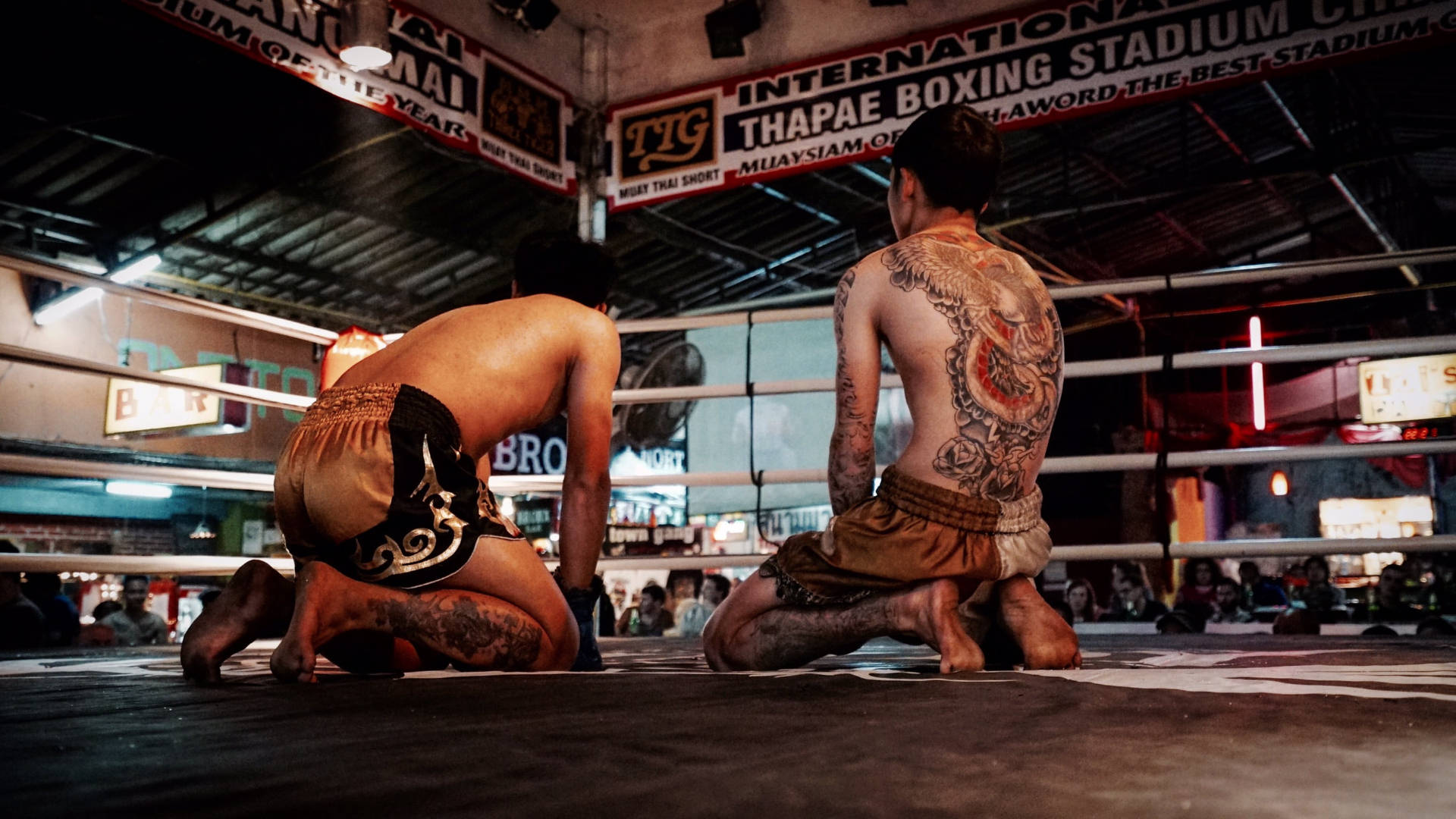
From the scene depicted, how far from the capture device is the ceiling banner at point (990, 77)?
3965 mm

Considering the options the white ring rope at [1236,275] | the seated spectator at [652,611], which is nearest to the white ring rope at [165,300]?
the white ring rope at [1236,275]

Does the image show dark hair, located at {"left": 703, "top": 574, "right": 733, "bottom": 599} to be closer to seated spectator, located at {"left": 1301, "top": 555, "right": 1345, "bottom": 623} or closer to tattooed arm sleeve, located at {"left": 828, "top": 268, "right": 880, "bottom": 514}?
seated spectator, located at {"left": 1301, "top": 555, "right": 1345, "bottom": 623}

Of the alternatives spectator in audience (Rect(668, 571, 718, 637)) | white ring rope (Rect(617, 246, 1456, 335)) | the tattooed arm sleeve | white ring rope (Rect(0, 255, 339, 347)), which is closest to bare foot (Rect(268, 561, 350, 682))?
the tattooed arm sleeve

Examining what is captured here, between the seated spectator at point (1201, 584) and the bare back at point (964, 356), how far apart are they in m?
7.14

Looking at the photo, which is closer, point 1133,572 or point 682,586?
point 1133,572

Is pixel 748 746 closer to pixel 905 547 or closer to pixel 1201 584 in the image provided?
pixel 905 547

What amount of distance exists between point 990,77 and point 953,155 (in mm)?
2550

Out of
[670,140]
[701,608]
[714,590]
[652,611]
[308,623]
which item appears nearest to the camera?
[308,623]

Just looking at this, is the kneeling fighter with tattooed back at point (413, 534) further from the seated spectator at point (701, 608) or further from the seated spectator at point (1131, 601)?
the seated spectator at point (1131, 601)

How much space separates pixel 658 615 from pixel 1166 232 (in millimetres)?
7223

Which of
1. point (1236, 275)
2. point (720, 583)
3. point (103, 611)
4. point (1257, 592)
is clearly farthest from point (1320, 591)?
point (103, 611)

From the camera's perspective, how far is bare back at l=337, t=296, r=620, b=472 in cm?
208

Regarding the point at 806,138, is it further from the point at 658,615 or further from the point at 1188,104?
the point at 1188,104

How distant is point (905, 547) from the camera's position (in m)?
2.00
